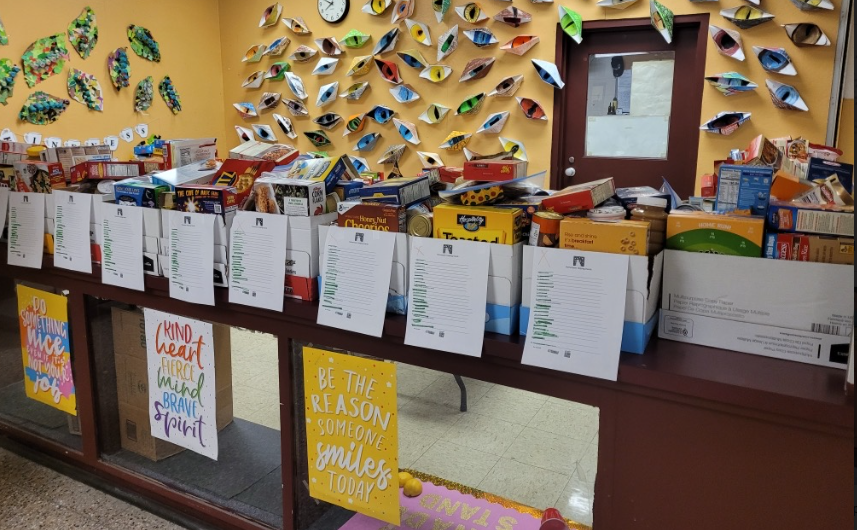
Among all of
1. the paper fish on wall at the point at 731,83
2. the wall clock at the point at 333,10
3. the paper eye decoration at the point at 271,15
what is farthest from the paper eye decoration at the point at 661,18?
the paper eye decoration at the point at 271,15

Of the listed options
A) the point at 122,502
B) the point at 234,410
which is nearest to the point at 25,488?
the point at 122,502

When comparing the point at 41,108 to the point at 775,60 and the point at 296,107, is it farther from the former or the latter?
the point at 775,60

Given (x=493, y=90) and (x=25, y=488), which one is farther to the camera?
(x=493, y=90)

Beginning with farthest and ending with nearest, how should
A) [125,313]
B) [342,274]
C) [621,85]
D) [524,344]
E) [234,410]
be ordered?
[621,85]
[234,410]
[125,313]
[342,274]
[524,344]

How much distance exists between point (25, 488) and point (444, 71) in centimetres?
344

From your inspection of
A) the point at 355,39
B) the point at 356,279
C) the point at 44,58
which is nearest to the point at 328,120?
the point at 355,39

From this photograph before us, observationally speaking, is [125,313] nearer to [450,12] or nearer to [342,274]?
[342,274]

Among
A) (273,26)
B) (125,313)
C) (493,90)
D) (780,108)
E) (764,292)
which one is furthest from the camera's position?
(273,26)

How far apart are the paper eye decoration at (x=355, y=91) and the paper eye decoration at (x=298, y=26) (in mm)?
570

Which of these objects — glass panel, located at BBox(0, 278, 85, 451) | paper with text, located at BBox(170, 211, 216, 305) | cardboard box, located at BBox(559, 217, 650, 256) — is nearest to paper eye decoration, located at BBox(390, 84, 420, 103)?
glass panel, located at BBox(0, 278, 85, 451)

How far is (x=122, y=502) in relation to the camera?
2.03 m

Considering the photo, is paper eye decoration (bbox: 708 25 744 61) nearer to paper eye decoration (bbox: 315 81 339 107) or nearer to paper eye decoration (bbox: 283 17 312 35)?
paper eye decoration (bbox: 315 81 339 107)

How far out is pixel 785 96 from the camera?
136 inches

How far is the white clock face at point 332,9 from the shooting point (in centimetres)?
470
